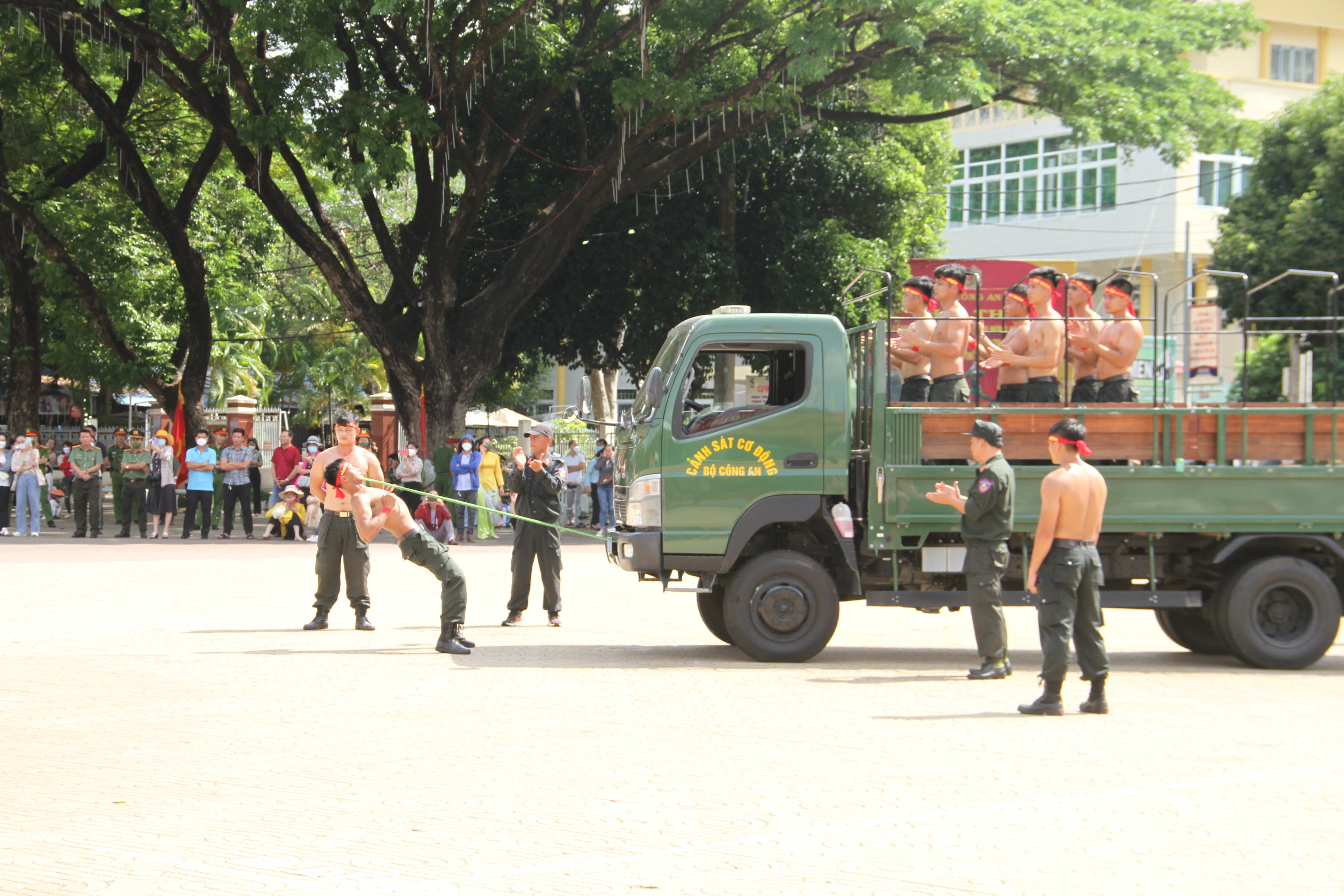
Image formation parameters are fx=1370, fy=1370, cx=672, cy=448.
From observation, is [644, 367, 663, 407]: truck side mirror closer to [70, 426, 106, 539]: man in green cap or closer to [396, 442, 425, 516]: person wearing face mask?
[396, 442, 425, 516]: person wearing face mask

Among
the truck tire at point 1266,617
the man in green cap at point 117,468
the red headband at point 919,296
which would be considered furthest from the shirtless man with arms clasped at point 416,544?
the man in green cap at point 117,468

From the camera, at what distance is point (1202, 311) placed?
26188 mm

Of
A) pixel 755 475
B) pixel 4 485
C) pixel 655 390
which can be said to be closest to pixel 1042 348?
pixel 755 475

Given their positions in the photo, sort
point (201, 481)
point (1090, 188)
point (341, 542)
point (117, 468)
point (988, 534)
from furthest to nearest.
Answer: point (1090, 188) → point (117, 468) → point (201, 481) → point (341, 542) → point (988, 534)

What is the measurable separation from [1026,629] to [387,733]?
7.20m

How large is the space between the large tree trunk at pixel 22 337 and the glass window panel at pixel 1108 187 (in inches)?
1181

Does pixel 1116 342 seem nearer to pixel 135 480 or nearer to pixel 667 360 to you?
pixel 667 360

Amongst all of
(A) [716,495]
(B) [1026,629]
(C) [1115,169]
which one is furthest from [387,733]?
(C) [1115,169]

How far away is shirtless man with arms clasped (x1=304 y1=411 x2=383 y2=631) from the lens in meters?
11.6

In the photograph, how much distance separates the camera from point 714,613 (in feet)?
36.7

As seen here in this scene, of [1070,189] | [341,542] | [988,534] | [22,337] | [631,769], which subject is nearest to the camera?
[631,769]

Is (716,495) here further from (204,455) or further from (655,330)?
(655,330)

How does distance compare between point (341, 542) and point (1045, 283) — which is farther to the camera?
point (341, 542)

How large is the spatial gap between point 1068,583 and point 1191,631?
357cm
